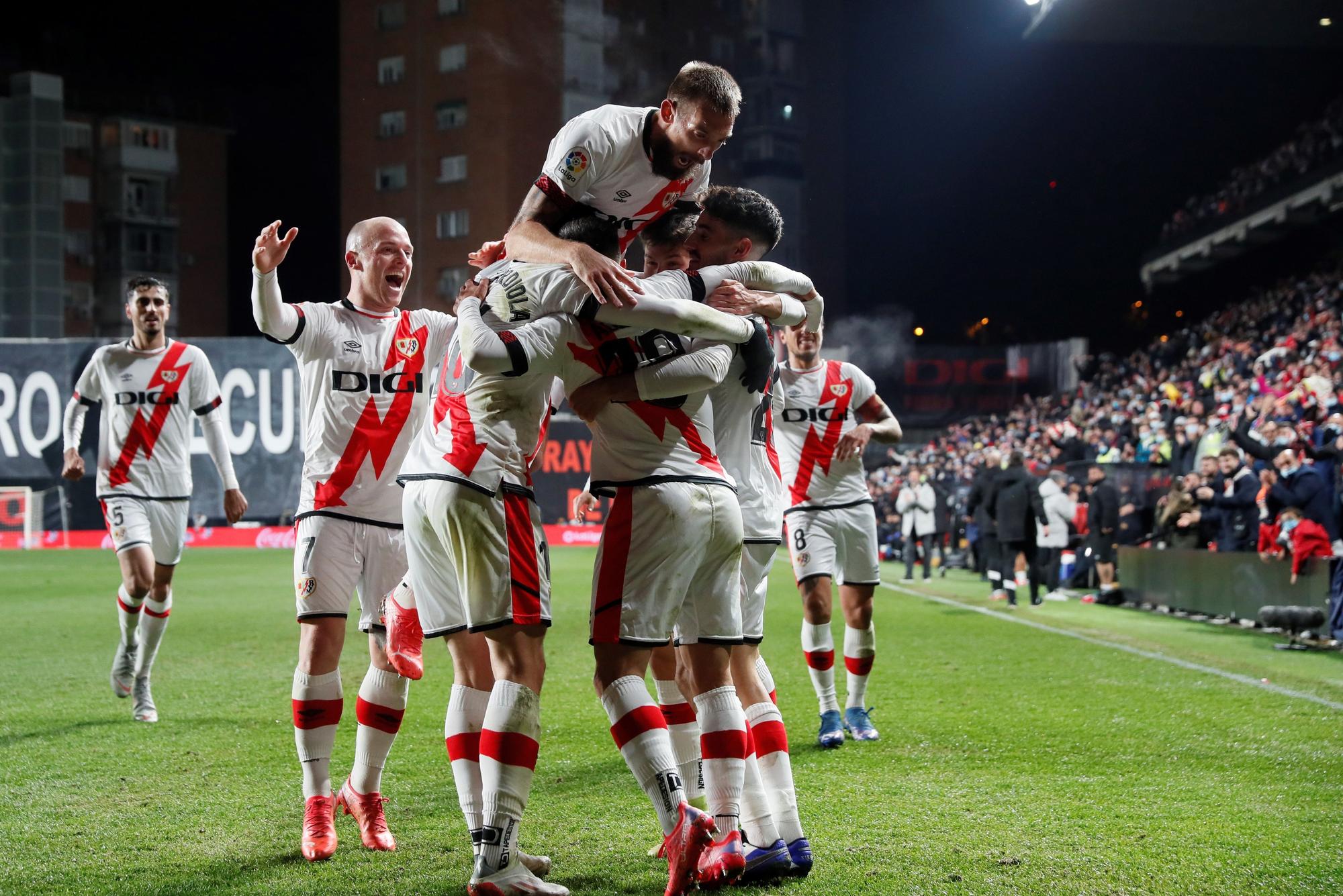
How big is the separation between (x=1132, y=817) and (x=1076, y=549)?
605 inches

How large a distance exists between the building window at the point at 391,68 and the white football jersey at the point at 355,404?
149 ft

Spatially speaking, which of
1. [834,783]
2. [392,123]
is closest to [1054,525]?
[834,783]

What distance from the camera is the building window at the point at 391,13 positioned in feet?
151

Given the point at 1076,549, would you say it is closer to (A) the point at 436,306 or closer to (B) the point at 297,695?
(B) the point at 297,695

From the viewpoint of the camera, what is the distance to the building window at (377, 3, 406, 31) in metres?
46.1

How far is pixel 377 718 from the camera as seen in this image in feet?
15.0

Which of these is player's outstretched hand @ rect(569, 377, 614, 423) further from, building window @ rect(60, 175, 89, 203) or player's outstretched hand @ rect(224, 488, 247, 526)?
building window @ rect(60, 175, 89, 203)

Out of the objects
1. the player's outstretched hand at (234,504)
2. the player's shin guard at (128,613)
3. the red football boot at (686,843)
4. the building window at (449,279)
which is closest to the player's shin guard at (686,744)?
the red football boot at (686,843)

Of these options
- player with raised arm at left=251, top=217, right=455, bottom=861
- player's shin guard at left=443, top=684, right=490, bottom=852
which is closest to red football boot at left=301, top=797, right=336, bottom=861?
player with raised arm at left=251, top=217, right=455, bottom=861

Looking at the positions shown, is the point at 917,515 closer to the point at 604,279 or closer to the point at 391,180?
the point at 604,279

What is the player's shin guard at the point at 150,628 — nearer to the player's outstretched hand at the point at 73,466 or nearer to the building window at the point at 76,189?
the player's outstretched hand at the point at 73,466

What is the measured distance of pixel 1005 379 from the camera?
1815 inches

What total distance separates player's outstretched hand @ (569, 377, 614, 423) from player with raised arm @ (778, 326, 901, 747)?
284 cm

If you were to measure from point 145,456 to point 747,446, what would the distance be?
4.39 m
